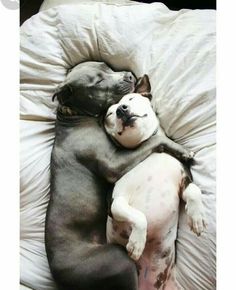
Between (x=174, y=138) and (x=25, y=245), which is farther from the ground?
(x=174, y=138)

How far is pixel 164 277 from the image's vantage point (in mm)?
1211

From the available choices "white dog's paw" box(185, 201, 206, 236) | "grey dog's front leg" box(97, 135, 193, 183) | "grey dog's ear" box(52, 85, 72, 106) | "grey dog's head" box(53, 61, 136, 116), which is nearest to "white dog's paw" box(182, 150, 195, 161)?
"grey dog's front leg" box(97, 135, 193, 183)

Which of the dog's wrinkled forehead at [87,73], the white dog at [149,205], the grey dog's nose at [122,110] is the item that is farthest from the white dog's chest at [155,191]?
the dog's wrinkled forehead at [87,73]

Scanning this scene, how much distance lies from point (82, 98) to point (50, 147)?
15 centimetres

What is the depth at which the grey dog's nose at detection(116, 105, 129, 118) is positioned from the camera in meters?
1.24

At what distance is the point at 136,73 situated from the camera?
4.40ft

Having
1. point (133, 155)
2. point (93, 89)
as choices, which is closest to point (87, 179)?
point (133, 155)

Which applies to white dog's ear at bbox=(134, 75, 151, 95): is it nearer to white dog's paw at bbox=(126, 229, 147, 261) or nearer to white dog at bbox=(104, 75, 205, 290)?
white dog at bbox=(104, 75, 205, 290)

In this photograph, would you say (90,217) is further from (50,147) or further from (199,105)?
(199,105)

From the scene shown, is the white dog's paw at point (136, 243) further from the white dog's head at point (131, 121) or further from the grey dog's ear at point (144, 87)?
the grey dog's ear at point (144, 87)

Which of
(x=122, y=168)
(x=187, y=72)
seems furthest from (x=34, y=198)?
(x=187, y=72)

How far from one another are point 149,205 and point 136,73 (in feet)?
1.14

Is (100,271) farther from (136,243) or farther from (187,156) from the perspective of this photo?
(187,156)

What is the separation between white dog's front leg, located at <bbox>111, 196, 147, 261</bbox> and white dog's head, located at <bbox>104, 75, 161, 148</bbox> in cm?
16
